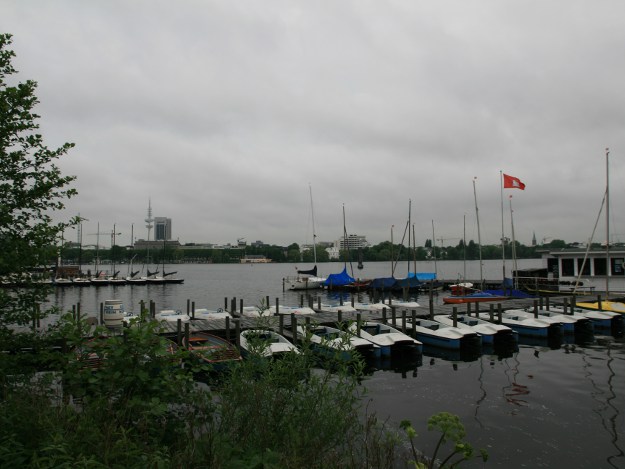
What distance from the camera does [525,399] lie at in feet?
47.9

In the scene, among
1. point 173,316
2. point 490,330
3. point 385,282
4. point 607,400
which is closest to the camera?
point 607,400

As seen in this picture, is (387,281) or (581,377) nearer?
(581,377)

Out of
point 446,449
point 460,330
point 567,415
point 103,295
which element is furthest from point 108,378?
point 103,295

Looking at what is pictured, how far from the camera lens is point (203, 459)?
5.25 m

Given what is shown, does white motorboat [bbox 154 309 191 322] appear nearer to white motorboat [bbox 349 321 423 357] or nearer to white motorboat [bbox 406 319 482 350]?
white motorboat [bbox 349 321 423 357]

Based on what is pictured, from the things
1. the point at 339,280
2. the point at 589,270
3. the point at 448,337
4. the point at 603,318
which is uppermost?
the point at 589,270

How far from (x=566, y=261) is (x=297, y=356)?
143 ft

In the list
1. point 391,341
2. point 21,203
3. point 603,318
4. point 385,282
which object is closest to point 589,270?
point 603,318

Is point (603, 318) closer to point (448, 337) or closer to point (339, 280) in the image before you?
point (448, 337)

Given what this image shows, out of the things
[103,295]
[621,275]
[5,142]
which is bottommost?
[103,295]

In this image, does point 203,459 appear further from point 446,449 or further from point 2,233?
point 446,449

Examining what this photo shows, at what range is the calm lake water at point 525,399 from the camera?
35.4 ft

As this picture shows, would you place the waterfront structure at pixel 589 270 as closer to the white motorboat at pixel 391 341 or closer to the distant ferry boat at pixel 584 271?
the distant ferry boat at pixel 584 271

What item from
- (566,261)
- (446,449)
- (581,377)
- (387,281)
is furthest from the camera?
(387,281)
